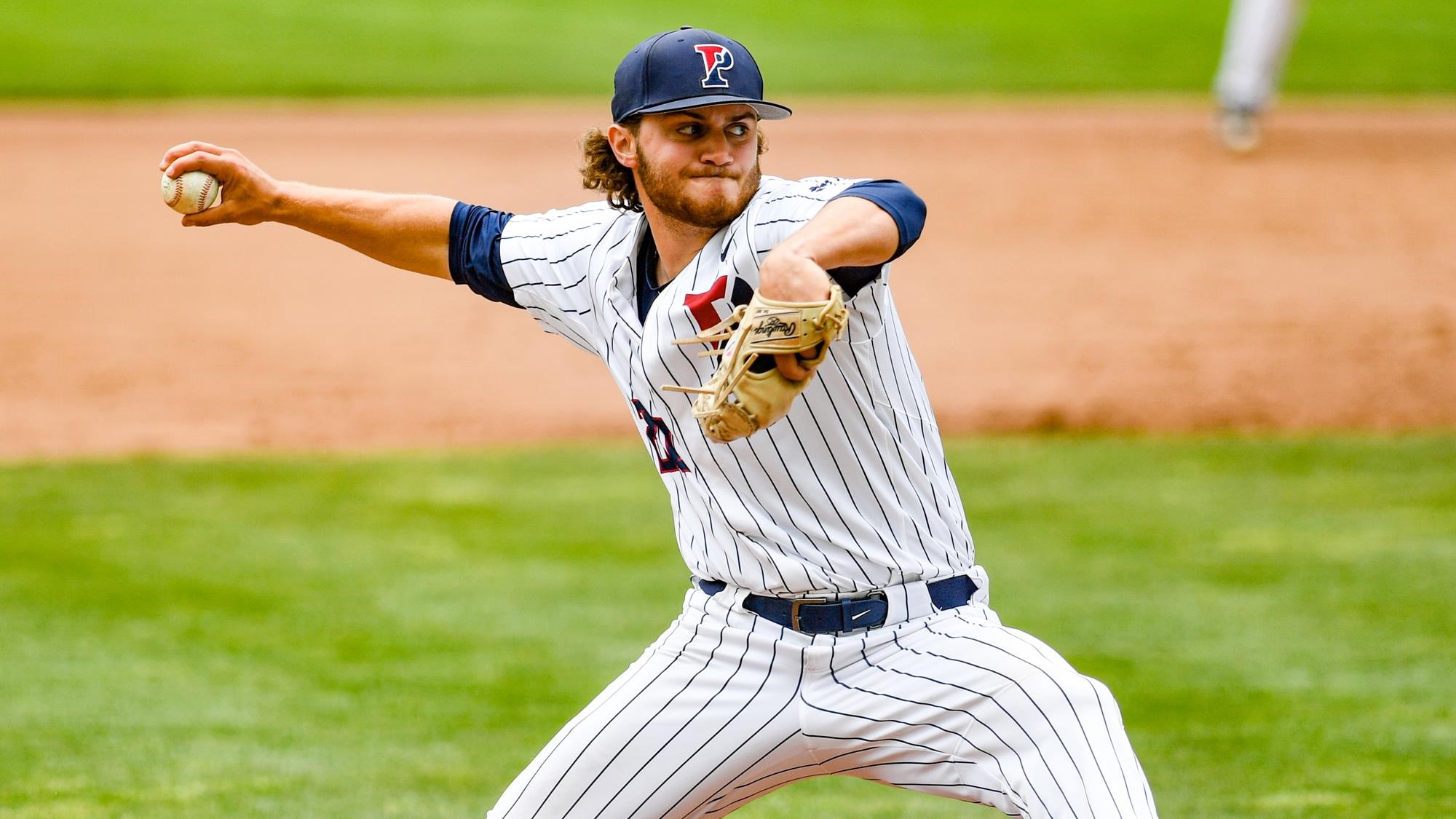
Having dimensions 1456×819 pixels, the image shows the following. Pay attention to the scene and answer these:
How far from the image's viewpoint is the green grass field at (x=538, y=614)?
4949 millimetres

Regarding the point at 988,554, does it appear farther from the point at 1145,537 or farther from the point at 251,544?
the point at 251,544

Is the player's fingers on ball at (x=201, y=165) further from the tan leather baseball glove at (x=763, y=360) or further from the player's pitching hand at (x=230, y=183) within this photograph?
the tan leather baseball glove at (x=763, y=360)

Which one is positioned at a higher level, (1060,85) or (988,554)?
(1060,85)

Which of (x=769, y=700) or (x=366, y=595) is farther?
(x=366, y=595)

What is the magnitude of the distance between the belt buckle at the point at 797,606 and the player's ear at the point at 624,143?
2.73ft

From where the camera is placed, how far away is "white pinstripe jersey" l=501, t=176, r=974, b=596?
9.57ft

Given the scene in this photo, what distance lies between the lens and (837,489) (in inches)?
117

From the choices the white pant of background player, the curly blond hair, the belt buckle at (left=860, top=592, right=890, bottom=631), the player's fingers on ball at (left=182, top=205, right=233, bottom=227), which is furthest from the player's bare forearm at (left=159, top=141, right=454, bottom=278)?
the white pant of background player

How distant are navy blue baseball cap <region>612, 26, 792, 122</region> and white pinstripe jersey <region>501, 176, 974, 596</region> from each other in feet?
0.61

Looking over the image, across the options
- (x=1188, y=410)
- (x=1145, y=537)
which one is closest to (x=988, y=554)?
(x=1145, y=537)

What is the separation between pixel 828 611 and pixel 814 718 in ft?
0.60

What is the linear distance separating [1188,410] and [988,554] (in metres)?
2.87

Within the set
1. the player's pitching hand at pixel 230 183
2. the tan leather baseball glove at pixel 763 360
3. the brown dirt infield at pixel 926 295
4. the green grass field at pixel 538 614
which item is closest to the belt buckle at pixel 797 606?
the tan leather baseball glove at pixel 763 360

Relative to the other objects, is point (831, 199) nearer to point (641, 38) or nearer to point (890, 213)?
point (890, 213)
